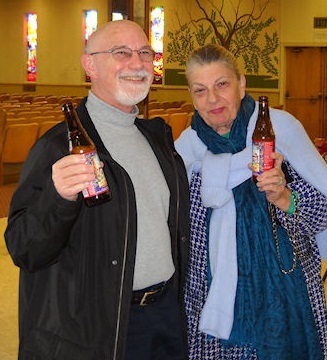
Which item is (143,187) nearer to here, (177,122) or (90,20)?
(177,122)

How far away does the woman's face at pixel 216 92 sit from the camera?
7.81 ft

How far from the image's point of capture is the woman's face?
2381 millimetres

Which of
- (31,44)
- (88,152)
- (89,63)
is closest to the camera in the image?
(88,152)

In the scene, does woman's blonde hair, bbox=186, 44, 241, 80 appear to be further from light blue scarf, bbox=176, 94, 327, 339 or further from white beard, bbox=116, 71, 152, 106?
white beard, bbox=116, 71, 152, 106

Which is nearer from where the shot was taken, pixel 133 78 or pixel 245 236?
pixel 133 78

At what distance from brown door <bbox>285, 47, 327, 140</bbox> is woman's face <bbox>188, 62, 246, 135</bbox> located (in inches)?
608

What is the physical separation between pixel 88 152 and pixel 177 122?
9318 mm

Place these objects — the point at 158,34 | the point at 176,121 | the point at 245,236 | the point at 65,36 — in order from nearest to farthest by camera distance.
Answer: the point at 245,236
the point at 176,121
the point at 158,34
the point at 65,36

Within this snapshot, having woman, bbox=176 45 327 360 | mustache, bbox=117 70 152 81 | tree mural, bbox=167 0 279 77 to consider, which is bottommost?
woman, bbox=176 45 327 360

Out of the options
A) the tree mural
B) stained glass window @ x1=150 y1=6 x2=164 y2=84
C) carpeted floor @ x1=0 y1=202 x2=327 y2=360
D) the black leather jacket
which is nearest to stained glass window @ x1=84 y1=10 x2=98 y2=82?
stained glass window @ x1=150 y1=6 x2=164 y2=84

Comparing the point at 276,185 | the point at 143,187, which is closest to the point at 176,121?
the point at 276,185

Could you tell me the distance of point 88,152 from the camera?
1.85 meters

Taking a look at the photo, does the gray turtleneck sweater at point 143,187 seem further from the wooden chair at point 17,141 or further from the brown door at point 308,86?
the brown door at point 308,86

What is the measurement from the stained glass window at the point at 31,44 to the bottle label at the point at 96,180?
73.0 feet
